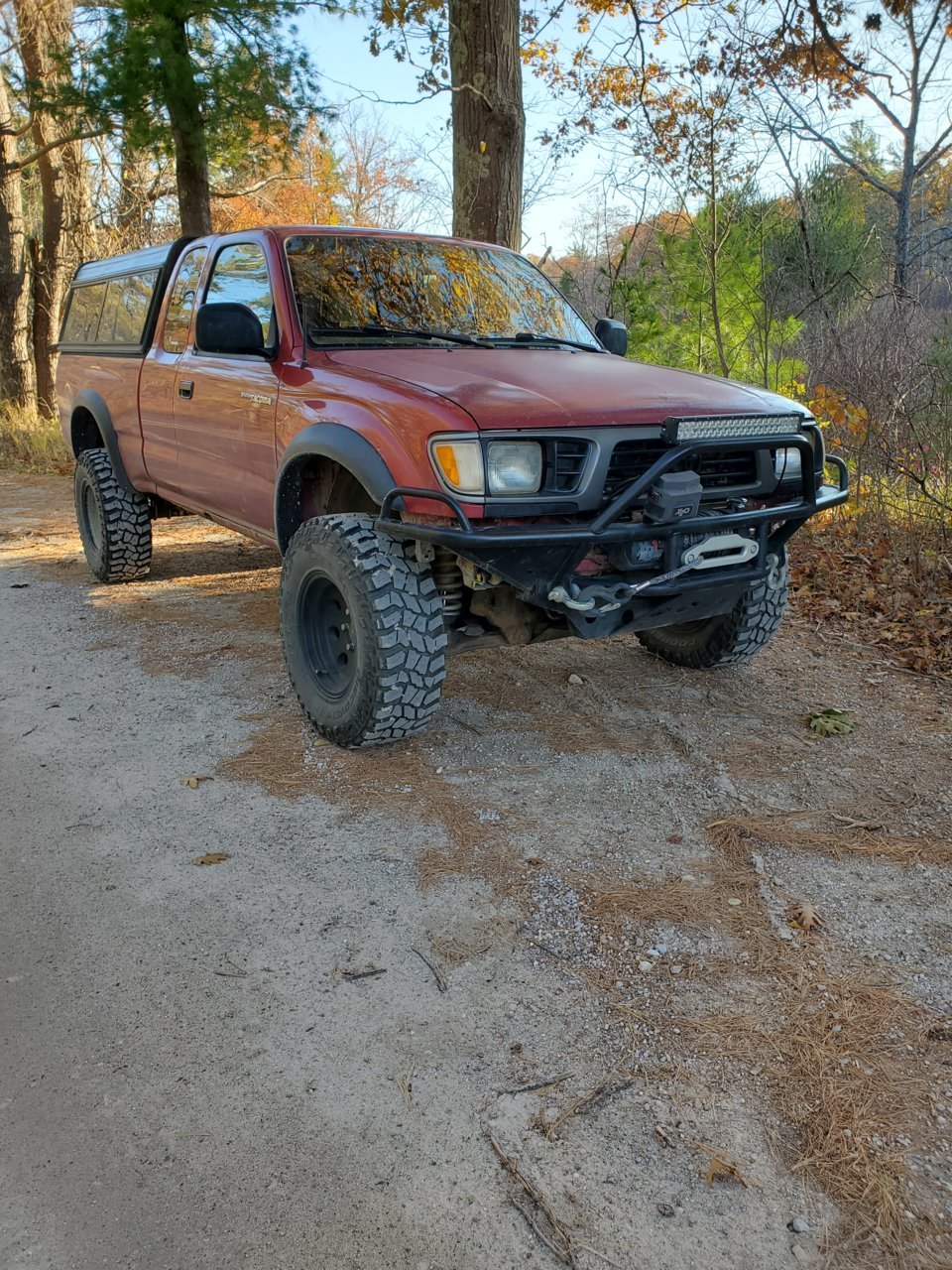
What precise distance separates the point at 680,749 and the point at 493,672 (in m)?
1.22

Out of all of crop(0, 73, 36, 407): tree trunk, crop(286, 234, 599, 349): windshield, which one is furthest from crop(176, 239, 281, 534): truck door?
crop(0, 73, 36, 407): tree trunk

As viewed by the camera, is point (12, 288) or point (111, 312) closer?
point (111, 312)

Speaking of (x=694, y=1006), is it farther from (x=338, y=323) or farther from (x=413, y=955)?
(x=338, y=323)

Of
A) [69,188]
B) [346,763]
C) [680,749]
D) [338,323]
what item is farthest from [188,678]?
[69,188]

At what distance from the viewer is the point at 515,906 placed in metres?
2.85

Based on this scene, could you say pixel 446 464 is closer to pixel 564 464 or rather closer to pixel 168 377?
pixel 564 464

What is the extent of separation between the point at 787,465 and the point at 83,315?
5183 millimetres

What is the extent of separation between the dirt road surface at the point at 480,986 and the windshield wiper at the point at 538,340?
1647 millimetres

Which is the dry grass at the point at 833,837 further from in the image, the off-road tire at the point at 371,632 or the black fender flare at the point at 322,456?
the black fender flare at the point at 322,456

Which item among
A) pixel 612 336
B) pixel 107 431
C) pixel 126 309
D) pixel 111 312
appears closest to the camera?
pixel 612 336

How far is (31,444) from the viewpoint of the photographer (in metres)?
13.4

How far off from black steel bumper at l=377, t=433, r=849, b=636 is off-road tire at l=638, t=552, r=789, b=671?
506 millimetres

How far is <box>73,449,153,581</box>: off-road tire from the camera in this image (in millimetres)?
6297

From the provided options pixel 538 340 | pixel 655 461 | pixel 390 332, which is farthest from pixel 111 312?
pixel 655 461
